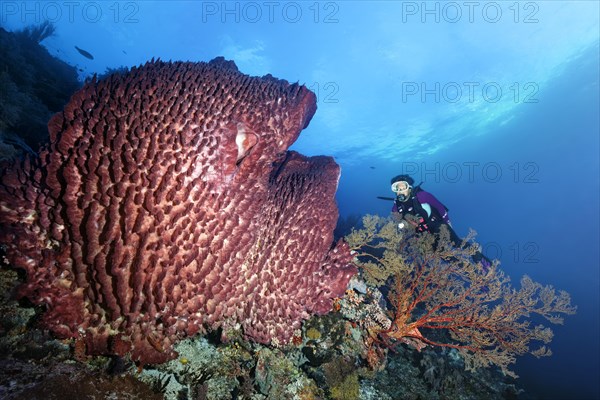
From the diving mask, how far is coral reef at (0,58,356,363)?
5.18 metres

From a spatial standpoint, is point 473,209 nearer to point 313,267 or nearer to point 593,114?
point 593,114

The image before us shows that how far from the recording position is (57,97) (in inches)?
276

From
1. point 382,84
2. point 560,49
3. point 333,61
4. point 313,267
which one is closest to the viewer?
point 313,267

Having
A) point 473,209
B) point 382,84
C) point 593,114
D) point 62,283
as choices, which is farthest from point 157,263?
point 473,209

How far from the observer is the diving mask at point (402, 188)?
7.06 meters

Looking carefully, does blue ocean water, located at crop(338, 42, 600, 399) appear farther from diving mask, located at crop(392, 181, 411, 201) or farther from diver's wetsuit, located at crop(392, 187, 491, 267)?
diving mask, located at crop(392, 181, 411, 201)

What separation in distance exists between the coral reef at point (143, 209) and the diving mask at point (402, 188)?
5.18 m

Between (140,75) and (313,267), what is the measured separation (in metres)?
2.58

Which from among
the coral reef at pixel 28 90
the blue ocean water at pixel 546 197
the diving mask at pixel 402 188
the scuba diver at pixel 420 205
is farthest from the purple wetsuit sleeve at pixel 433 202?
the coral reef at pixel 28 90

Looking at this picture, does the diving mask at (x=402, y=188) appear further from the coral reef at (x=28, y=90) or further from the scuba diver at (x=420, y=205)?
the coral reef at (x=28, y=90)

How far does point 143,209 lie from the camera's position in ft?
7.09

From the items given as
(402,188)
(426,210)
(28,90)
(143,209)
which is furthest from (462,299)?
(28,90)

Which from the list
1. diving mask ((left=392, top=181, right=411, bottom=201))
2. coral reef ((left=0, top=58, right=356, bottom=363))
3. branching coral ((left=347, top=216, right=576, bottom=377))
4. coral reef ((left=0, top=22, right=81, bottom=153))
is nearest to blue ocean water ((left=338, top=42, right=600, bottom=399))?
branching coral ((left=347, top=216, right=576, bottom=377))

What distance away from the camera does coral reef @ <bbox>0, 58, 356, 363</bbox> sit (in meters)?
2.12
